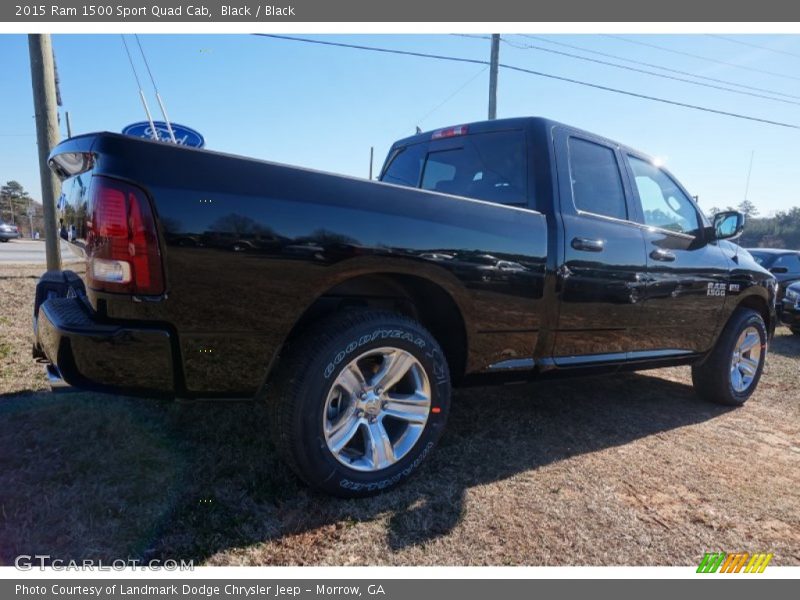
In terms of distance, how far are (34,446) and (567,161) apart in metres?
3.42

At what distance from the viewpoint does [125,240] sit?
1780 mm

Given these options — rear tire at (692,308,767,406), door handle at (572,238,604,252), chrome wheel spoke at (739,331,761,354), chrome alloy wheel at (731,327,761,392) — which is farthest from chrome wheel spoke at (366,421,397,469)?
chrome wheel spoke at (739,331,761,354)

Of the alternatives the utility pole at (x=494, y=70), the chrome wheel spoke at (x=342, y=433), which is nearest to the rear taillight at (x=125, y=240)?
the chrome wheel spoke at (x=342, y=433)

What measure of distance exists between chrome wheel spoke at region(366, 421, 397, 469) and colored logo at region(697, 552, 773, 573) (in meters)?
1.37

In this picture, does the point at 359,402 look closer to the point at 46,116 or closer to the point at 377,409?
the point at 377,409

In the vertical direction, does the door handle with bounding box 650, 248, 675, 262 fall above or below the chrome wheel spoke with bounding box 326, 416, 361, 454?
above

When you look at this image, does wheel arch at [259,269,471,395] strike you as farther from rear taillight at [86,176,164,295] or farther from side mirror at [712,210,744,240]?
side mirror at [712,210,744,240]

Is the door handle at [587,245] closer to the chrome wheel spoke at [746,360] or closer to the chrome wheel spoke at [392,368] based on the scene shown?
the chrome wheel spoke at [392,368]

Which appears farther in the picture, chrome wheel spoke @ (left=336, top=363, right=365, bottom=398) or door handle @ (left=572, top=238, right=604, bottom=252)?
door handle @ (left=572, top=238, right=604, bottom=252)

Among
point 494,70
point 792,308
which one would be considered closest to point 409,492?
point 792,308

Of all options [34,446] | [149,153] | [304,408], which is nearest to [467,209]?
[304,408]

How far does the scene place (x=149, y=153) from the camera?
5.87 ft

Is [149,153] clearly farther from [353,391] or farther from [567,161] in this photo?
[567,161]

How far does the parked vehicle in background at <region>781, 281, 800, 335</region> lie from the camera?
8664 mm
